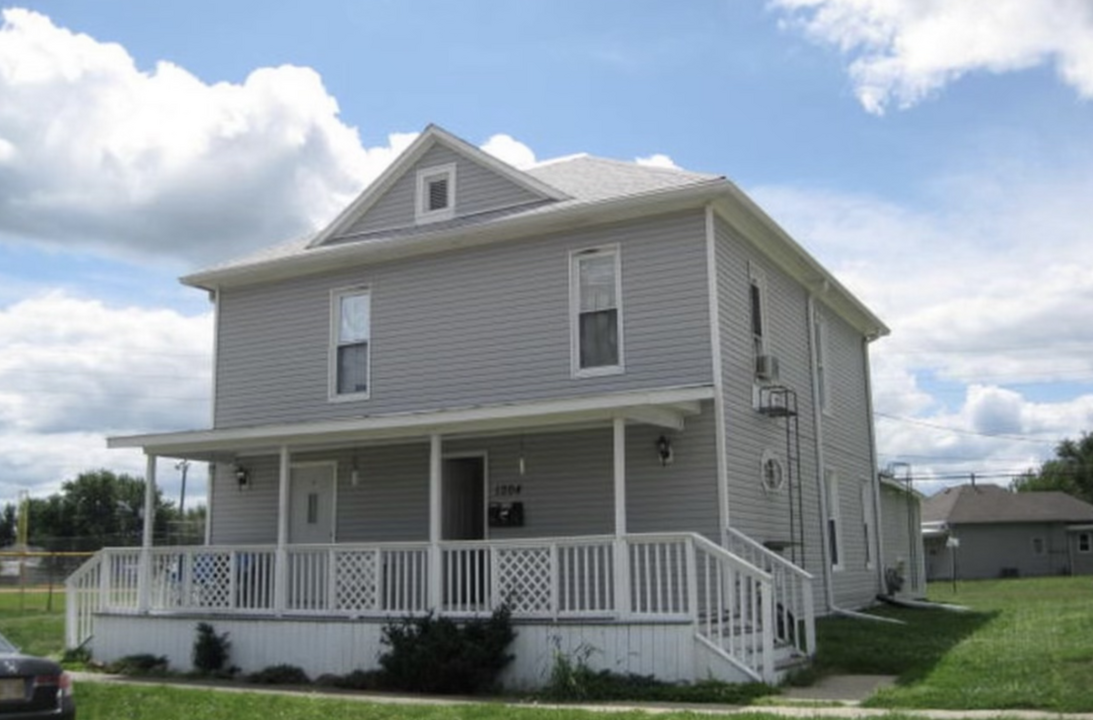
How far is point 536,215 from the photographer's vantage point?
50.4 feet

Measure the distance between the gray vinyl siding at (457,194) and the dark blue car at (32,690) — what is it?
9.39 metres

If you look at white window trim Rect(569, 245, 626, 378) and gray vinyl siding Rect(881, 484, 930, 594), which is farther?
gray vinyl siding Rect(881, 484, 930, 594)

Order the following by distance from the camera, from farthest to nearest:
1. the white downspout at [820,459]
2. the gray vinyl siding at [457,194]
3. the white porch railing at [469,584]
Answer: the white downspout at [820,459], the gray vinyl siding at [457,194], the white porch railing at [469,584]

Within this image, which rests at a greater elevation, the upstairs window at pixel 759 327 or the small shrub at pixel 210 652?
the upstairs window at pixel 759 327

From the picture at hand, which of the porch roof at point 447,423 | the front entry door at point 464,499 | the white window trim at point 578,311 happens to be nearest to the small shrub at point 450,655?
the porch roof at point 447,423

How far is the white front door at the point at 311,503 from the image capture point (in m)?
17.1

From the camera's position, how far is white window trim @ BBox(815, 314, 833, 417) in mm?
19672

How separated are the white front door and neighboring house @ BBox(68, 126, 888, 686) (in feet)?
0.13

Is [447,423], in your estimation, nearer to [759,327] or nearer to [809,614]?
[809,614]

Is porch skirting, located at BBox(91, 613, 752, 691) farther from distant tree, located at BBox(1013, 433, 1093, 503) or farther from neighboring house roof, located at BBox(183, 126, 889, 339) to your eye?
distant tree, located at BBox(1013, 433, 1093, 503)

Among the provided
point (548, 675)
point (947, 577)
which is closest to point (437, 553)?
point (548, 675)

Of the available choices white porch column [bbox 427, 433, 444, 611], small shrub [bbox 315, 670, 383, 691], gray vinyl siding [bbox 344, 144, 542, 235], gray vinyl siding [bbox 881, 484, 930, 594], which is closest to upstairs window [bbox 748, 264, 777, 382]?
gray vinyl siding [bbox 344, 144, 542, 235]

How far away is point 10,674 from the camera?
28.3 feet

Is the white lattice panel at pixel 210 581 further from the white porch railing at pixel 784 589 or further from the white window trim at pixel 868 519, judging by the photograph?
the white window trim at pixel 868 519
